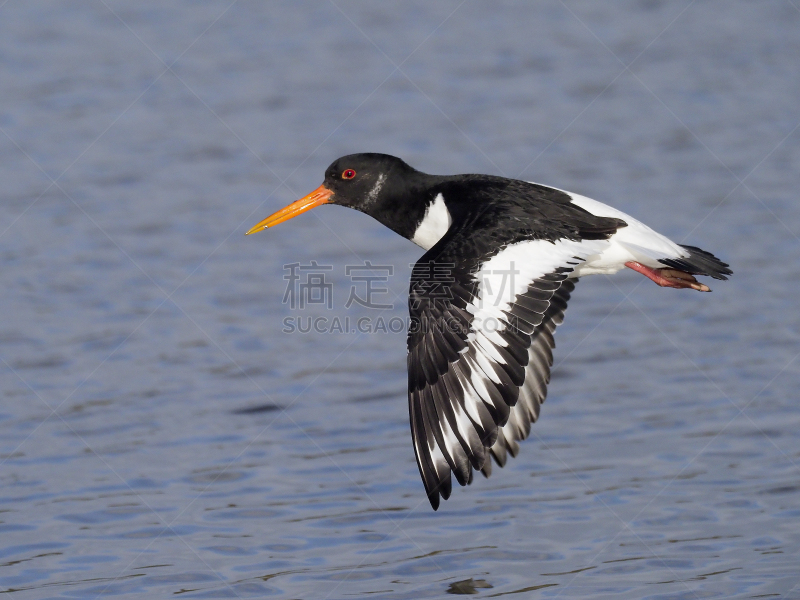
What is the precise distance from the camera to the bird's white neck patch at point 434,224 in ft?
24.7

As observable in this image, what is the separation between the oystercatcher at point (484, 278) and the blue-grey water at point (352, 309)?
984mm

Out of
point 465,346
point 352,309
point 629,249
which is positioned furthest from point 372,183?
point 352,309

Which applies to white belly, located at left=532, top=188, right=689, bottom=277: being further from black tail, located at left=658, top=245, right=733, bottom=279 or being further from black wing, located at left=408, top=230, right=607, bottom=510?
black wing, located at left=408, top=230, right=607, bottom=510

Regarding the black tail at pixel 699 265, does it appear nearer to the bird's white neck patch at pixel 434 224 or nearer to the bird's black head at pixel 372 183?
the bird's white neck patch at pixel 434 224

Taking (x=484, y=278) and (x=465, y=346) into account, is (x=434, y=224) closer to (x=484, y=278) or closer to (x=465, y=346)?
(x=484, y=278)

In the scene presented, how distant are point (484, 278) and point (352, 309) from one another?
13.7 ft

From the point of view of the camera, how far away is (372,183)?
7.97 meters

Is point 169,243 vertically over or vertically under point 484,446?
over

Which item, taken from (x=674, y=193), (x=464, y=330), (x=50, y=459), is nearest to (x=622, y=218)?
(x=464, y=330)

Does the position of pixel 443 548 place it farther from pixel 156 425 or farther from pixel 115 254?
pixel 115 254

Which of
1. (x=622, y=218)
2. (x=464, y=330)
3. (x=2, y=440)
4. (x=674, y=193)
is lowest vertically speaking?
(x=2, y=440)

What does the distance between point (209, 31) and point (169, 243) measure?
5.40 meters

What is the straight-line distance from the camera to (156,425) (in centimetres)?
849

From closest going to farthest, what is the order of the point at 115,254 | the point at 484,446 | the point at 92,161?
1. the point at 484,446
2. the point at 115,254
3. the point at 92,161
